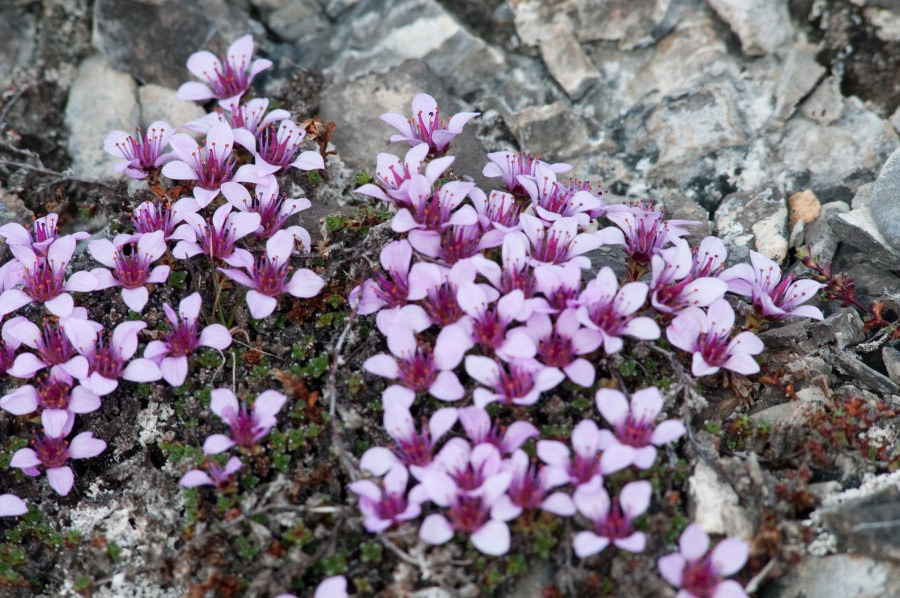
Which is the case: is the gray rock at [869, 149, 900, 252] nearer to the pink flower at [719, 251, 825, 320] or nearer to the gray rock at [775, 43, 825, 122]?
the pink flower at [719, 251, 825, 320]

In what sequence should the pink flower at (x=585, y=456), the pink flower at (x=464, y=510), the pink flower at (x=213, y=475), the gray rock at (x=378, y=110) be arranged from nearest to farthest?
the pink flower at (x=464, y=510)
the pink flower at (x=585, y=456)
the pink flower at (x=213, y=475)
the gray rock at (x=378, y=110)

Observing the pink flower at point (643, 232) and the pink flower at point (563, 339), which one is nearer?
the pink flower at point (563, 339)

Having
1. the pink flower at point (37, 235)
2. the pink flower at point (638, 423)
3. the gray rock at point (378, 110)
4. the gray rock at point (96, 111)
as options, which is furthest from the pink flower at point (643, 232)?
the gray rock at point (96, 111)

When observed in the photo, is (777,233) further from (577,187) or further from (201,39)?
(201,39)

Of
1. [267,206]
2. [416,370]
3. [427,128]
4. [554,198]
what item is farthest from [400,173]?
[416,370]

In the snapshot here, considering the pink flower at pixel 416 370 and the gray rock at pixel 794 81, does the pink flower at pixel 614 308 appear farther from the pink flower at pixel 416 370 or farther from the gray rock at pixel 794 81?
the gray rock at pixel 794 81

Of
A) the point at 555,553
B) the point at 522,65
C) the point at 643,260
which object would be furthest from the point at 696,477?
the point at 522,65
